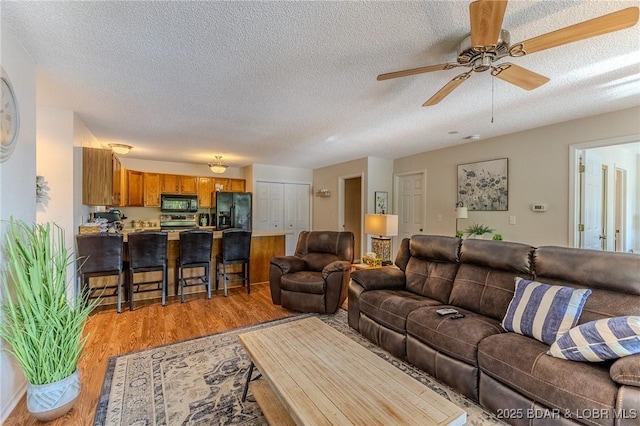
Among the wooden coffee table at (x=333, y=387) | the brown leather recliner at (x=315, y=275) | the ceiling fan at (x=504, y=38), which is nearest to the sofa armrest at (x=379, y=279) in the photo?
the brown leather recliner at (x=315, y=275)

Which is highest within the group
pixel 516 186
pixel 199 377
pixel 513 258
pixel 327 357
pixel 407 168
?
pixel 407 168

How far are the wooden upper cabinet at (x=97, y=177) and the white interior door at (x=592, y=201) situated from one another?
623 centimetres

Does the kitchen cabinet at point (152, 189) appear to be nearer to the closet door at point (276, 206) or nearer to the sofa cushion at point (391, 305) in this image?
the closet door at point (276, 206)

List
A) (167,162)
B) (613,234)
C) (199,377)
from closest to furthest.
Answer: (199,377) < (613,234) < (167,162)

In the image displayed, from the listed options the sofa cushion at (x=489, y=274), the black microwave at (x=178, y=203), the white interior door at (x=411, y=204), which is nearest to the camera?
the sofa cushion at (x=489, y=274)

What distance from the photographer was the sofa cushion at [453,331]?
1.82 meters

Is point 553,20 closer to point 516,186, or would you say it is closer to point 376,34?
point 376,34

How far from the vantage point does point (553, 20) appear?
1.68m

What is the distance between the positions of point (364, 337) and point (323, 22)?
2.64m

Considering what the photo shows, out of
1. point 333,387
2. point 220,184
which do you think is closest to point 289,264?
point 333,387

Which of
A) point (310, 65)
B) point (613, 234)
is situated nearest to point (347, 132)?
point (310, 65)

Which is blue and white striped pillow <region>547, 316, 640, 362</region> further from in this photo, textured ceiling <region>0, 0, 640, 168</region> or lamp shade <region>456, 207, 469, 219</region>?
lamp shade <region>456, 207, 469, 219</region>

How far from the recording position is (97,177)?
3674mm

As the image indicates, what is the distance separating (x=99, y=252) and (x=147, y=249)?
0.49 meters
